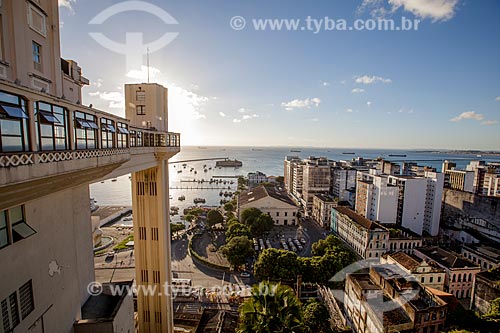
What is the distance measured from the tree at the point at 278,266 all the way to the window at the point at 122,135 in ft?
48.9

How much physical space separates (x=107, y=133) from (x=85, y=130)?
95 cm

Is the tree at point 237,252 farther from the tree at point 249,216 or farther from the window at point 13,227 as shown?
the window at point 13,227

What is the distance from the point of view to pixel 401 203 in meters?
30.8

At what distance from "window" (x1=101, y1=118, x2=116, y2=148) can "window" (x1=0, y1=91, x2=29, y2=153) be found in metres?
2.21

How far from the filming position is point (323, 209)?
35469 millimetres

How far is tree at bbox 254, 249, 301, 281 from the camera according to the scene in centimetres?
1791

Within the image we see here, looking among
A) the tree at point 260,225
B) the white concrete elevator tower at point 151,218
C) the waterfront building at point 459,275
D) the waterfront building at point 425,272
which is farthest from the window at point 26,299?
the tree at point 260,225

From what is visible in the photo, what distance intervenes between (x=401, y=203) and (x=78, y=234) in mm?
34095

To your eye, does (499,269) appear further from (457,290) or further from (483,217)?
(483,217)

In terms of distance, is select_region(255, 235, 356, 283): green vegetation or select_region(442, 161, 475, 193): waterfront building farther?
select_region(442, 161, 475, 193): waterfront building

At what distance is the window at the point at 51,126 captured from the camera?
343 centimetres

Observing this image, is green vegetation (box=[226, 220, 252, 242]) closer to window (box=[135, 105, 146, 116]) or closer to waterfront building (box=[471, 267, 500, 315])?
waterfront building (box=[471, 267, 500, 315])

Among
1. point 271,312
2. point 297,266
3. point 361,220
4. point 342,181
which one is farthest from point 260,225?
point 342,181

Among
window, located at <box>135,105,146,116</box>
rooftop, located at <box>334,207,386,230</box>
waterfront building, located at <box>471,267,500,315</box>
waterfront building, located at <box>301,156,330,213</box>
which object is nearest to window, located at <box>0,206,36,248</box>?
window, located at <box>135,105,146,116</box>
